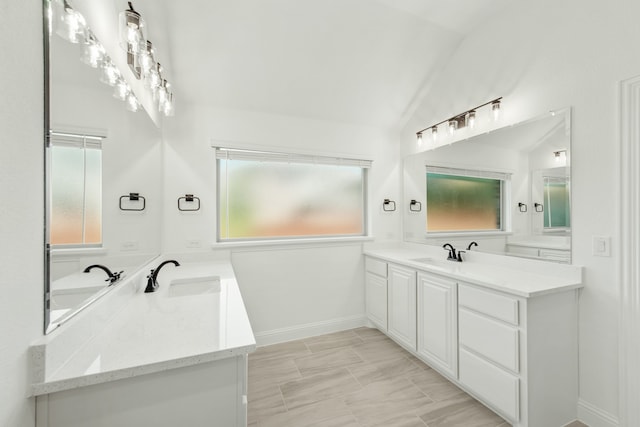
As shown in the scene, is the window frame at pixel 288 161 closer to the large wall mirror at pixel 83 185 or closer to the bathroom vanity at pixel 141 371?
the large wall mirror at pixel 83 185

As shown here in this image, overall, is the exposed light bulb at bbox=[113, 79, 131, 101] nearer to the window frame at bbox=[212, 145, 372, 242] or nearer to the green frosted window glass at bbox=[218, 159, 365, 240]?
the window frame at bbox=[212, 145, 372, 242]

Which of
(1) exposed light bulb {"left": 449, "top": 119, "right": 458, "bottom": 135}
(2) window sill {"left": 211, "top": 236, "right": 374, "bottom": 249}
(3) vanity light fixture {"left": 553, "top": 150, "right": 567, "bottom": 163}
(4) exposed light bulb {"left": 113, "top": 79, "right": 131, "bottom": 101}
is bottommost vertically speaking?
(2) window sill {"left": 211, "top": 236, "right": 374, "bottom": 249}

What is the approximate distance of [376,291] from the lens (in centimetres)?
296

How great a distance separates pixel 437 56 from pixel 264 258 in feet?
8.89

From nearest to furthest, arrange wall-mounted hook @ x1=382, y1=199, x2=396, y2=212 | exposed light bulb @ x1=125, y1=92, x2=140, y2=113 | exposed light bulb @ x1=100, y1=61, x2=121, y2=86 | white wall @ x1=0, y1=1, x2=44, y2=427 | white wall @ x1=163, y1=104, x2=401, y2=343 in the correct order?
white wall @ x1=0, y1=1, x2=44, y2=427 < exposed light bulb @ x1=100, y1=61, x2=121, y2=86 < exposed light bulb @ x1=125, y1=92, x2=140, y2=113 < white wall @ x1=163, y1=104, x2=401, y2=343 < wall-mounted hook @ x1=382, y1=199, x2=396, y2=212

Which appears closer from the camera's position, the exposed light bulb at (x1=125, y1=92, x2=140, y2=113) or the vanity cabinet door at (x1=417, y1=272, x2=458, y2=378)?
the exposed light bulb at (x1=125, y1=92, x2=140, y2=113)

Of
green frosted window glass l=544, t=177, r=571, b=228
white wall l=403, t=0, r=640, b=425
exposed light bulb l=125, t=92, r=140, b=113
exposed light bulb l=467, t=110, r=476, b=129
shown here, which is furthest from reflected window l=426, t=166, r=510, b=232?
exposed light bulb l=125, t=92, r=140, b=113

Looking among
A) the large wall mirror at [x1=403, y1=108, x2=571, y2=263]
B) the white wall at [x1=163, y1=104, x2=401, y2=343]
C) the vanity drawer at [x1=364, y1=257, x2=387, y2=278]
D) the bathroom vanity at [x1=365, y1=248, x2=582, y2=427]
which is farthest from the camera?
the vanity drawer at [x1=364, y1=257, x2=387, y2=278]

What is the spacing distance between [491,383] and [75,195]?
2.47 metres

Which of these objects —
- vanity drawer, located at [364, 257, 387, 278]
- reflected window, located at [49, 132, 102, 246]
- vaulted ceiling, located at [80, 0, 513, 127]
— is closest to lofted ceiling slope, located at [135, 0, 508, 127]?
vaulted ceiling, located at [80, 0, 513, 127]

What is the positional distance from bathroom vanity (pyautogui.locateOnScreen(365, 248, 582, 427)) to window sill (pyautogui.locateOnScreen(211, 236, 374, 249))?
919 mm

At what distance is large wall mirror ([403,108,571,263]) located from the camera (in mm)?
1884

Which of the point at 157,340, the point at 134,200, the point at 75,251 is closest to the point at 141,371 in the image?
the point at 157,340

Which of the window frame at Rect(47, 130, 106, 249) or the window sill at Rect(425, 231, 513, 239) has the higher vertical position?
the window frame at Rect(47, 130, 106, 249)
